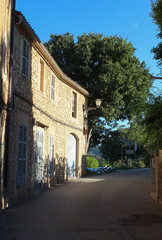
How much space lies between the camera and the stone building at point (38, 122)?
9469 millimetres

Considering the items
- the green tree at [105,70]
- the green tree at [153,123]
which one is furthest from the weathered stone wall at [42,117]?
the green tree at [153,123]

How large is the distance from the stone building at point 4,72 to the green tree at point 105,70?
13023 millimetres

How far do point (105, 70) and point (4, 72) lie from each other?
14237 mm

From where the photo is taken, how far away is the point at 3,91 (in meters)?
8.22

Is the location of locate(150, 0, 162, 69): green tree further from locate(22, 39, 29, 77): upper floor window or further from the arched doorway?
the arched doorway

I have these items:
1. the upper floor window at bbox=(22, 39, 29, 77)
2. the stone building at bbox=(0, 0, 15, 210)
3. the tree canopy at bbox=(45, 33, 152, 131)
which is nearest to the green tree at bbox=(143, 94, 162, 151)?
the stone building at bbox=(0, 0, 15, 210)

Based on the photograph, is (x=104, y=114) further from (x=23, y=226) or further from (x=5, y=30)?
(x=23, y=226)

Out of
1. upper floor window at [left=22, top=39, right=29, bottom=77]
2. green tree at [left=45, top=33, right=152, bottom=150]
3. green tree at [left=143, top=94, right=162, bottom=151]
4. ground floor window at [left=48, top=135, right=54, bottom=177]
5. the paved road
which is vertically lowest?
the paved road

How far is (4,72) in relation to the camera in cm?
843

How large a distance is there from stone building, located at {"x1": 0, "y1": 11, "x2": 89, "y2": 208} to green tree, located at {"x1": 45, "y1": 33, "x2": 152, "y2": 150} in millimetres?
3730

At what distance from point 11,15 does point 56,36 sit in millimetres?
16305

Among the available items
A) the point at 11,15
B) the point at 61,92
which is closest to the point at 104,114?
the point at 61,92

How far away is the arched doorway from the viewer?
1728cm

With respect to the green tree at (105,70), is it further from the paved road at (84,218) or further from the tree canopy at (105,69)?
the paved road at (84,218)
